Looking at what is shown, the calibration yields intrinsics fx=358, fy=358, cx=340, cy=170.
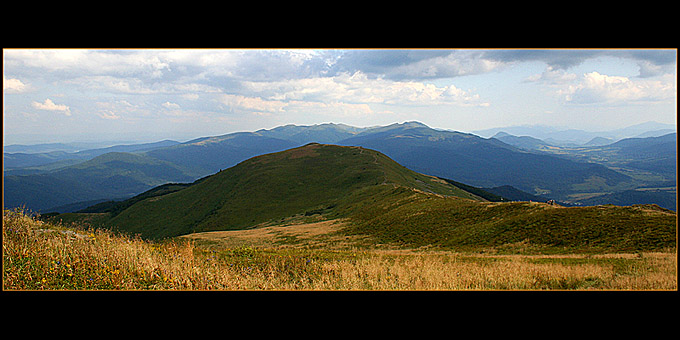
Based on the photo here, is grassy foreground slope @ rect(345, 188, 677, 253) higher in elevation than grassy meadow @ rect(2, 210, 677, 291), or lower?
lower

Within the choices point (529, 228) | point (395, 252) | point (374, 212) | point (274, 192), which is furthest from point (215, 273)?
point (274, 192)

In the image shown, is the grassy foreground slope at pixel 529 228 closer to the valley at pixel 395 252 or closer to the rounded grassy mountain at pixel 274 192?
the valley at pixel 395 252

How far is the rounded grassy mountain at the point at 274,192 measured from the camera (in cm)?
9081

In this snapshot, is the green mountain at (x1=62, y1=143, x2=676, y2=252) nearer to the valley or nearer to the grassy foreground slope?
the grassy foreground slope

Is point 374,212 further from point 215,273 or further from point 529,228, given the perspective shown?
point 215,273

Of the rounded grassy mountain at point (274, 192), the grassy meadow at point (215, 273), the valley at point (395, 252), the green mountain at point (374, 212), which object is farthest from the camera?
the rounded grassy mountain at point (274, 192)

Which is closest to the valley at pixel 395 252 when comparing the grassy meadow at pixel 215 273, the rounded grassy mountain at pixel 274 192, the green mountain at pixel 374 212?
the grassy meadow at pixel 215 273

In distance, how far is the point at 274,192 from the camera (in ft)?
360

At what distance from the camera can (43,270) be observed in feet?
25.7

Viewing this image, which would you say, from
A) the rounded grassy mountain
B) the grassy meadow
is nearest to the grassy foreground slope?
the grassy meadow

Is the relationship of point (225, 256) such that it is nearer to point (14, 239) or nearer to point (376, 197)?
point (14, 239)

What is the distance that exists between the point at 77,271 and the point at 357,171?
103387 mm

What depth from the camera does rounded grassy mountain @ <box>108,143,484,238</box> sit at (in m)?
90.8
